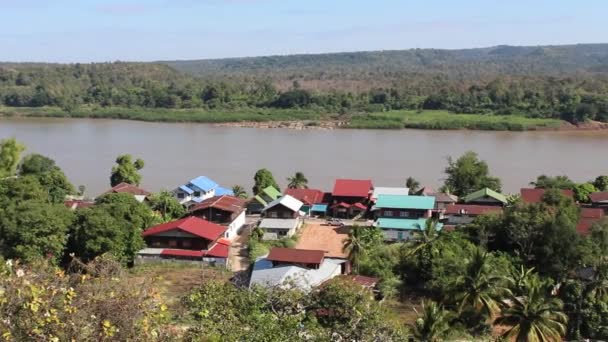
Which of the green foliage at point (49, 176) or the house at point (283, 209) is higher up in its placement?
the green foliage at point (49, 176)

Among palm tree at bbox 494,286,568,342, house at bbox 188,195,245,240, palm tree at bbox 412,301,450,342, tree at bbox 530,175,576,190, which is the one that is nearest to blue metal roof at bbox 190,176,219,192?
house at bbox 188,195,245,240

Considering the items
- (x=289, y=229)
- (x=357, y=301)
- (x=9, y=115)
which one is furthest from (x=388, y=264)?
(x=9, y=115)

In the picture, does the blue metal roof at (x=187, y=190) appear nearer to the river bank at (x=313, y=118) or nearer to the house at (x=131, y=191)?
the house at (x=131, y=191)

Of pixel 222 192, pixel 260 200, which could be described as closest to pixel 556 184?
pixel 260 200

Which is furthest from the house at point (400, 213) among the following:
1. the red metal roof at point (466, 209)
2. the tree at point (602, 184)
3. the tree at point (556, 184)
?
the tree at point (602, 184)

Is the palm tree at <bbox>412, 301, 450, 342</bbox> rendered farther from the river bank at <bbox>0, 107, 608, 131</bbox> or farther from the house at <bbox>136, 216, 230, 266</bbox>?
the river bank at <bbox>0, 107, 608, 131</bbox>
